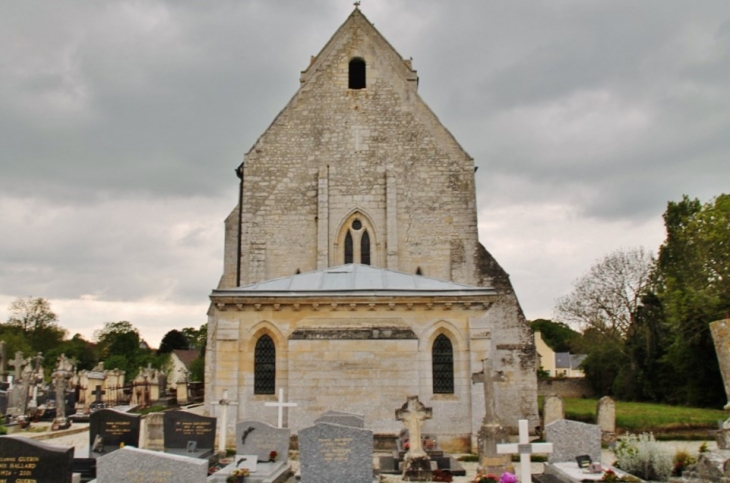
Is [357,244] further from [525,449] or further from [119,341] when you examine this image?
[119,341]

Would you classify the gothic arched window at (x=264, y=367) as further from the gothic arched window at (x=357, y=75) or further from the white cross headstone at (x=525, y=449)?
the gothic arched window at (x=357, y=75)

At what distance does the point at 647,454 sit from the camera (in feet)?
39.2

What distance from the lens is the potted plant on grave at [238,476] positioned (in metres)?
11.1

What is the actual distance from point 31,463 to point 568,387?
146 ft

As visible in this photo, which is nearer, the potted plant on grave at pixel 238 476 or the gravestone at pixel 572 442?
the potted plant on grave at pixel 238 476

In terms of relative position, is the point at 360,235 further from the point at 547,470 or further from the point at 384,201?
the point at 547,470

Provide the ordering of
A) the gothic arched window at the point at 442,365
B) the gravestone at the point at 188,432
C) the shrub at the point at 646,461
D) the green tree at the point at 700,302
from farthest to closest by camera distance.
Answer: the green tree at the point at 700,302, the gothic arched window at the point at 442,365, the gravestone at the point at 188,432, the shrub at the point at 646,461

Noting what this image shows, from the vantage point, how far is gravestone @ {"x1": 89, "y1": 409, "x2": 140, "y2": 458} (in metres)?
13.2

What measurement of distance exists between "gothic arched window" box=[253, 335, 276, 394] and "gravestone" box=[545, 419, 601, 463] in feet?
25.5

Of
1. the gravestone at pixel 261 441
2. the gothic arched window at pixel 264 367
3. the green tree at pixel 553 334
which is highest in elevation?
the green tree at pixel 553 334

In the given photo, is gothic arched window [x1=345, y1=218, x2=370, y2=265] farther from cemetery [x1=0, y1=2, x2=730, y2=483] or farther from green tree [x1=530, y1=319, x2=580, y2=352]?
green tree [x1=530, y1=319, x2=580, y2=352]

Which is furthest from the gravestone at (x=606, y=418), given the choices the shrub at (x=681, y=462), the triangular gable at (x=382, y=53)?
the triangular gable at (x=382, y=53)

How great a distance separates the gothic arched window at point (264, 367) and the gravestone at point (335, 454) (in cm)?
663

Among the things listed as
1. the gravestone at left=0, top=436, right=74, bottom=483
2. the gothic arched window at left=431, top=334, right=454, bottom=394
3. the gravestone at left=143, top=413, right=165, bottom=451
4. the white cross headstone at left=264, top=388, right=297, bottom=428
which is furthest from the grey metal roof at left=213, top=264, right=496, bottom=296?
the gravestone at left=0, top=436, right=74, bottom=483
